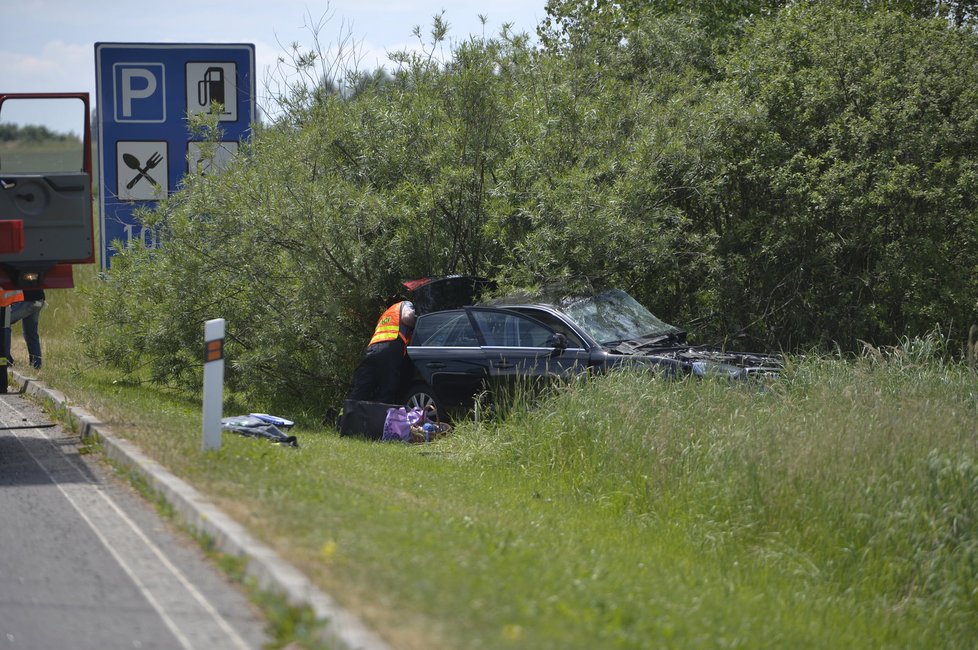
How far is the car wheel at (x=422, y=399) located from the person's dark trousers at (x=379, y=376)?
0.64ft

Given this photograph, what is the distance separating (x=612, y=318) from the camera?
12.4 meters

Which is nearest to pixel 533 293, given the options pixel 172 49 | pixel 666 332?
pixel 666 332

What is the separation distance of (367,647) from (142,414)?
7.01 metres

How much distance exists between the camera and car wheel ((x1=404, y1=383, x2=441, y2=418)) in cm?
1250

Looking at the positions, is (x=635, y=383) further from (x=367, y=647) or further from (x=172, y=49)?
(x=172, y=49)

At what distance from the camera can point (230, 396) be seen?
1549 centimetres

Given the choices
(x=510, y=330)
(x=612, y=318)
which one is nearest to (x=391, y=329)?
(x=510, y=330)

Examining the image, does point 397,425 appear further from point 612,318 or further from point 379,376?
point 612,318

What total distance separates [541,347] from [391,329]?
207cm

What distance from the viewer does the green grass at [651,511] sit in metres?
5.37

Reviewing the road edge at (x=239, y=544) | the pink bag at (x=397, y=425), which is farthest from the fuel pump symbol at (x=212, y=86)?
the road edge at (x=239, y=544)

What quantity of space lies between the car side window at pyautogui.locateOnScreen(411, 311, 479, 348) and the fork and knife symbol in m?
5.45

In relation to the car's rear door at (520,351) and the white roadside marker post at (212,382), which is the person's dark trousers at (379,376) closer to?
the car's rear door at (520,351)

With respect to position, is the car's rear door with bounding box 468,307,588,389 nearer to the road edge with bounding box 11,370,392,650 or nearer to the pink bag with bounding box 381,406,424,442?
the pink bag with bounding box 381,406,424,442
